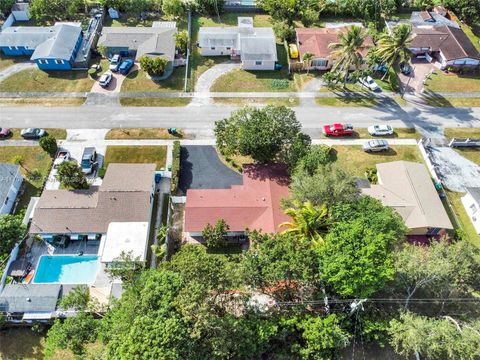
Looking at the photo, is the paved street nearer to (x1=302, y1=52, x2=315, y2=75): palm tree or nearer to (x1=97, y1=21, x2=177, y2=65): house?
(x1=302, y1=52, x2=315, y2=75): palm tree

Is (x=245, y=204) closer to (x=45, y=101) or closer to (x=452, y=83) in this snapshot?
(x=45, y=101)

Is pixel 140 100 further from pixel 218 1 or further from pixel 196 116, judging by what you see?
pixel 218 1

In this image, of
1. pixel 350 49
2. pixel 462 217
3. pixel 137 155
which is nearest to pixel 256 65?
pixel 350 49

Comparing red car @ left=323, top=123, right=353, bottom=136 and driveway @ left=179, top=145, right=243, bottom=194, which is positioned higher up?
red car @ left=323, top=123, right=353, bottom=136

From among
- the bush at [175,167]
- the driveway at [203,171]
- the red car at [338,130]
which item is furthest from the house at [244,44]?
the bush at [175,167]

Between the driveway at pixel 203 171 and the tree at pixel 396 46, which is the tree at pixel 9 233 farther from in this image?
the tree at pixel 396 46

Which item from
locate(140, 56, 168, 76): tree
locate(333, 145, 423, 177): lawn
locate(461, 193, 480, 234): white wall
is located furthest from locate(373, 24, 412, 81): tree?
locate(140, 56, 168, 76): tree
